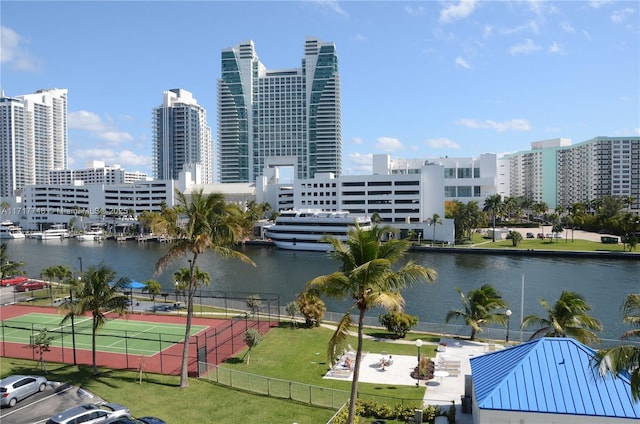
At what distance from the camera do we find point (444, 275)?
240ft

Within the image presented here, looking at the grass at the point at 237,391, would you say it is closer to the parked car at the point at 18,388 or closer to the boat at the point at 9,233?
the parked car at the point at 18,388

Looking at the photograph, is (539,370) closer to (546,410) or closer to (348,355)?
(546,410)

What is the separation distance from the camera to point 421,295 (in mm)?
56406

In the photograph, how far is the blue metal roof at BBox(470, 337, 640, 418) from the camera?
15.7 meters

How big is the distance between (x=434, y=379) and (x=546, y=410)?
30.2ft

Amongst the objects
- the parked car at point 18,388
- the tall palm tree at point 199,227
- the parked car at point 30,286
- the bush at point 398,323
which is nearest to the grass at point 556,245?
the bush at point 398,323

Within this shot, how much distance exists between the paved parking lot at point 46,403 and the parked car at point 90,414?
2.00m

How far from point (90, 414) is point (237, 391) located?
6725mm

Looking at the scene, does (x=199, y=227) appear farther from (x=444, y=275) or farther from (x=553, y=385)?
(x=444, y=275)

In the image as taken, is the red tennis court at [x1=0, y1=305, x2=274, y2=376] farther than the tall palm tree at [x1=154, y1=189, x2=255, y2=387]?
Yes

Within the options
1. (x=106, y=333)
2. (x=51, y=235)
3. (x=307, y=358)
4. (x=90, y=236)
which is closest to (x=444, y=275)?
(x=307, y=358)

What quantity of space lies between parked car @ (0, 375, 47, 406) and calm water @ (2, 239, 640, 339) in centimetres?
2683

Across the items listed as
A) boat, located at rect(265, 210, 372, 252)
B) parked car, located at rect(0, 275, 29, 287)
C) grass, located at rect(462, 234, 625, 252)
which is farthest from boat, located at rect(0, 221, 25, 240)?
grass, located at rect(462, 234, 625, 252)

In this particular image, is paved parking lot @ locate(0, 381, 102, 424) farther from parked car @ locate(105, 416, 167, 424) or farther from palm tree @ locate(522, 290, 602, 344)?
palm tree @ locate(522, 290, 602, 344)
